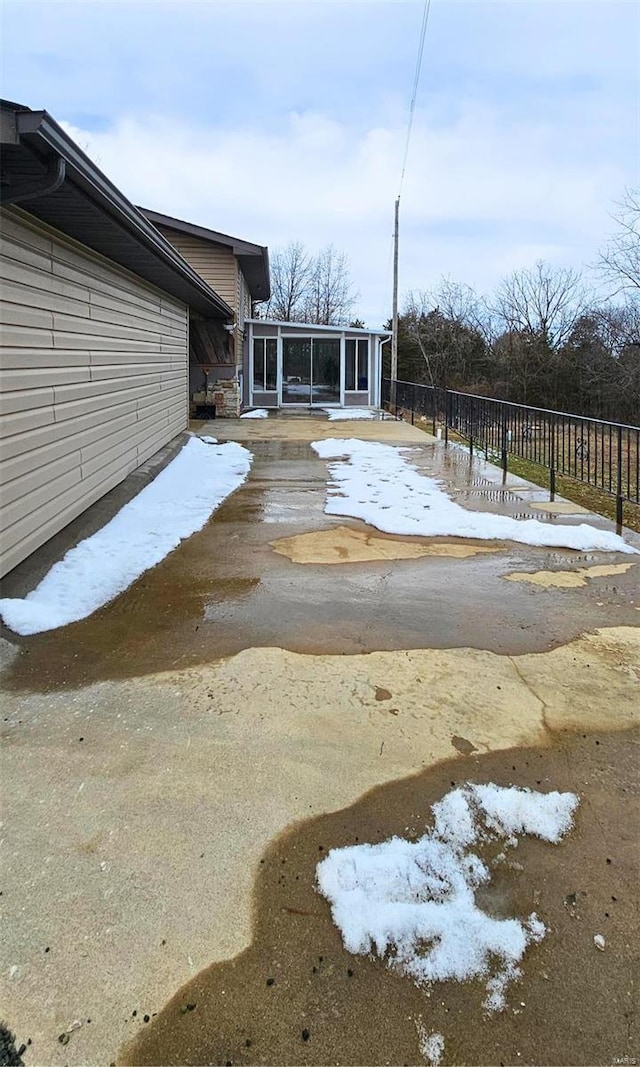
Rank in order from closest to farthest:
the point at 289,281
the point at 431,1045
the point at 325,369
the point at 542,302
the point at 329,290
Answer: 1. the point at 431,1045
2. the point at 325,369
3. the point at 542,302
4. the point at 289,281
5. the point at 329,290

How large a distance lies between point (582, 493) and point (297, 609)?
5.61 m

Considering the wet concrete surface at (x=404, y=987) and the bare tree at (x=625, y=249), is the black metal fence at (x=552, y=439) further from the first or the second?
the bare tree at (x=625, y=249)

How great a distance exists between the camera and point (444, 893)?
6.17 ft

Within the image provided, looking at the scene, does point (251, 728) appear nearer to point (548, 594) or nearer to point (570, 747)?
point (570, 747)

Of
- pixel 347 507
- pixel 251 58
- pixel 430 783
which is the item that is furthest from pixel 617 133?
pixel 430 783

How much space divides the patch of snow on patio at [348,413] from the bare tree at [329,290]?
22376 millimetres

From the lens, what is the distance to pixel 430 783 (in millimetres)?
2367

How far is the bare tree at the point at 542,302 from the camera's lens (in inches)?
999

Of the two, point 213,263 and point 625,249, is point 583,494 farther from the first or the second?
point 625,249

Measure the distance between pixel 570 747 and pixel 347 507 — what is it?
4514mm

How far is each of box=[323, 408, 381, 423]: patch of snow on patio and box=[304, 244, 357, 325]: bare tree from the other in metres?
22.4

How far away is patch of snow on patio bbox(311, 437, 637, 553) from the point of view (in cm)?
564

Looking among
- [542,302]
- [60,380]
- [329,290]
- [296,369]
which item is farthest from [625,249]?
[329,290]

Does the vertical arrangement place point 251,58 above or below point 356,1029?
above
